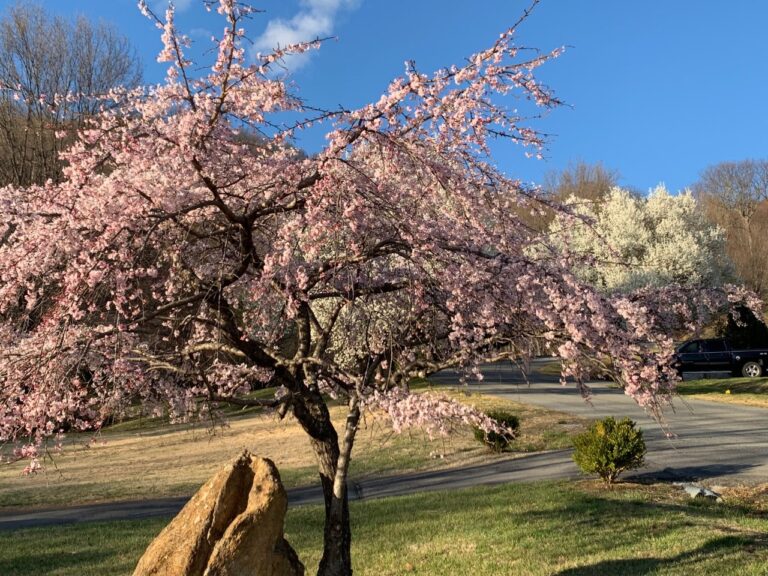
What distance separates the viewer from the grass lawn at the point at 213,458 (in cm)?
1524

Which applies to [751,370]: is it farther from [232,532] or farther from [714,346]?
[232,532]

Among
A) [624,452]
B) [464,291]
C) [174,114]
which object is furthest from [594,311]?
[624,452]

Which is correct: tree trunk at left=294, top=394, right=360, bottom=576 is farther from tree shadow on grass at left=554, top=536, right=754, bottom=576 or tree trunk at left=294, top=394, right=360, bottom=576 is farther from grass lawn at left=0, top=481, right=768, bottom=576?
tree shadow on grass at left=554, top=536, right=754, bottom=576

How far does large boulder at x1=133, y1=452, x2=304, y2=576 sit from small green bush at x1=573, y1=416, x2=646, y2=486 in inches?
294

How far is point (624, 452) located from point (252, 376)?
6970 mm

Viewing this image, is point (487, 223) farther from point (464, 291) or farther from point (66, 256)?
point (66, 256)

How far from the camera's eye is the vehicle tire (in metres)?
29.2

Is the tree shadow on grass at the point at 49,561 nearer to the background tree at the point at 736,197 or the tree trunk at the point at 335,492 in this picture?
the tree trunk at the point at 335,492

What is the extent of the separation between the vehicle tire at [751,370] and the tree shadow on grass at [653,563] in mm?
25448

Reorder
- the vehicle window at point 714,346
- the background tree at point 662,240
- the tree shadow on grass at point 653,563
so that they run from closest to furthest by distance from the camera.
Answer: the tree shadow on grass at point 653,563 < the background tree at point 662,240 < the vehicle window at point 714,346

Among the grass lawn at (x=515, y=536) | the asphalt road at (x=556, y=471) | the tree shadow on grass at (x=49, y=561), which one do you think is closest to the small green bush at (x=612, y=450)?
the grass lawn at (x=515, y=536)

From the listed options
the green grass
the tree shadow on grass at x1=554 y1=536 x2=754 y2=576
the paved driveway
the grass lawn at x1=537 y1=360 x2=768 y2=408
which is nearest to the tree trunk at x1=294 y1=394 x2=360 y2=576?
the paved driveway

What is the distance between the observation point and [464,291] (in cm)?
468

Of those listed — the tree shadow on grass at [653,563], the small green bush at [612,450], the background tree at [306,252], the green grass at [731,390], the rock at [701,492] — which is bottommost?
the green grass at [731,390]
